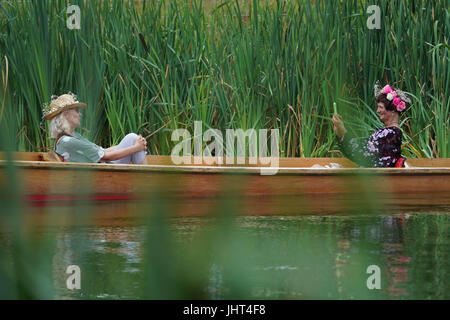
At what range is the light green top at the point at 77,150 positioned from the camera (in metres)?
6.60

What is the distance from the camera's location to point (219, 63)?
7.60 metres

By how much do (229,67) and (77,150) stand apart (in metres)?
1.67

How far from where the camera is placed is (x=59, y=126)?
6617 mm

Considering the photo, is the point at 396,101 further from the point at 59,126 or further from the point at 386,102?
the point at 59,126

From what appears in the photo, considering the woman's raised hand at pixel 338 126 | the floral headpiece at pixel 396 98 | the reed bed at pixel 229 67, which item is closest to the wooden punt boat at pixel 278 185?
the woman's raised hand at pixel 338 126

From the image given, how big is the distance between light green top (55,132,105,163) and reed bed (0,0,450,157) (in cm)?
91

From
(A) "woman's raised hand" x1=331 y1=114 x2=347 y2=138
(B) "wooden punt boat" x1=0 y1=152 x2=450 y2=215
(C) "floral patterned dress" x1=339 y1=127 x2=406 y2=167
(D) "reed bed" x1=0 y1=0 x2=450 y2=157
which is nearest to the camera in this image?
(B) "wooden punt boat" x1=0 y1=152 x2=450 y2=215

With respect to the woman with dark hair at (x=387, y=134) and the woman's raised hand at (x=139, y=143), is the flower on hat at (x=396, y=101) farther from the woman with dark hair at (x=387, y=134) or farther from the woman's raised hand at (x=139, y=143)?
the woman's raised hand at (x=139, y=143)

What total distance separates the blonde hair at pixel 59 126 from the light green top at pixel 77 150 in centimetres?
5

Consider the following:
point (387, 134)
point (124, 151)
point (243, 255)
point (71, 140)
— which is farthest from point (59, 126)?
point (243, 255)

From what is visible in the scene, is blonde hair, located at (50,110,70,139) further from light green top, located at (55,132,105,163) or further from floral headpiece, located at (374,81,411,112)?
floral headpiece, located at (374,81,411,112)

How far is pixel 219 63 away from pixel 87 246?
348cm

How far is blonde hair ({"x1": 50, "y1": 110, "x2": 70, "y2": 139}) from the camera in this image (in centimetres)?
661

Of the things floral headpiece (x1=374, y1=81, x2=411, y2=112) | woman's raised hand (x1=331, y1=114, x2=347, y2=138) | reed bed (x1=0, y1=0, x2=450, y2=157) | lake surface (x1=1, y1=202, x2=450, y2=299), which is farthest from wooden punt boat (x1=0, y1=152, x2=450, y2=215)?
reed bed (x1=0, y1=0, x2=450, y2=157)
